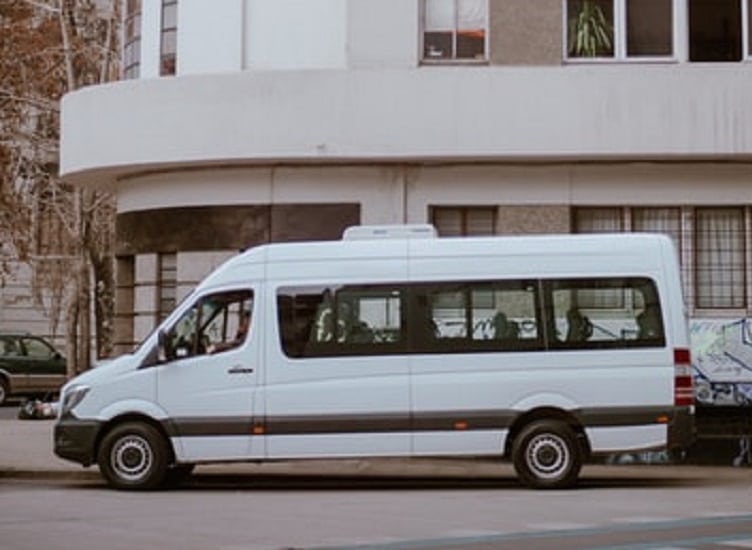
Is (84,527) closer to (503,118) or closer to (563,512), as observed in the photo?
(563,512)

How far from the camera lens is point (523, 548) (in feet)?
36.5

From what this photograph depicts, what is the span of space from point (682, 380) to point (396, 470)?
14.6 feet

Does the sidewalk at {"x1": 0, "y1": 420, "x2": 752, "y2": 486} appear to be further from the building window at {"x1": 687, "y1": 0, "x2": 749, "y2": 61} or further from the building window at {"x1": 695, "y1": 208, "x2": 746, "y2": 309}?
the building window at {"x1": 687, "y1": 0, "x2": 749, "y2": 61}

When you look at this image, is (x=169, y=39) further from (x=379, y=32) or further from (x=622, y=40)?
(x=622, y=40)

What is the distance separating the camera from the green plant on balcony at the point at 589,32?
70.9 ft

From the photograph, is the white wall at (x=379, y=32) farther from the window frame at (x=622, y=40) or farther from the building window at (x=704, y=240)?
the building window at (x=704, y=240)

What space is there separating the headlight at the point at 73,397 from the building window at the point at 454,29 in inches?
314

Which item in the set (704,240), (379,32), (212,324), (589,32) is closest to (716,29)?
(589,32)

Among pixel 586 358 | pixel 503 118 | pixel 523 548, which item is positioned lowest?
pixel 523 548

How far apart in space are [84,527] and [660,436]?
6.59 metres

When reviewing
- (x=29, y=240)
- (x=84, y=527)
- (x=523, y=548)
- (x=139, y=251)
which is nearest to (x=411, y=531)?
(x=523, y=548)

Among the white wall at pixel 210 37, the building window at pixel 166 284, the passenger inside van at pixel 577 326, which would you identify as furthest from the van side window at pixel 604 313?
the building window at pixel 166 284

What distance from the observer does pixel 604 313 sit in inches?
636

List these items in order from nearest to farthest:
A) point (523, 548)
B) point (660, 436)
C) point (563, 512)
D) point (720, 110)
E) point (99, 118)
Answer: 1. point (523, 548)
2. point (563, 512)
3. point (660, 436)
4. point (720, 110)
5. point (99, 118)
